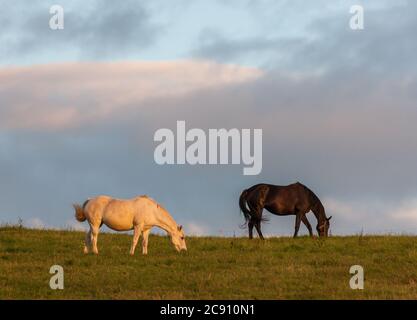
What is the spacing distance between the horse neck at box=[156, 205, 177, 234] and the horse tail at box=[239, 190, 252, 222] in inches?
228

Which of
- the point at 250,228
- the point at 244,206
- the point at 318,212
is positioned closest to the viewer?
the point at 250,228

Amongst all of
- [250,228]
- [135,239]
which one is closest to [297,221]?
[250,228]

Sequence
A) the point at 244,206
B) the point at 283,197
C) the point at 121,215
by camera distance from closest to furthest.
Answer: the point at 121,215
the point at 244,206
the point at 283,197

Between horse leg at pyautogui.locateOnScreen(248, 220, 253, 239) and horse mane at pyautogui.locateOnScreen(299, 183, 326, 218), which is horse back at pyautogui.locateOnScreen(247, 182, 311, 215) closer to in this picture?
horse mane at pyautogui.locateOnScreen(299, 183, 326, 218)

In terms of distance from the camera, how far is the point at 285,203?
106 ft

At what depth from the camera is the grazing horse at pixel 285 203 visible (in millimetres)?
31797

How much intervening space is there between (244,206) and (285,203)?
1621 mm

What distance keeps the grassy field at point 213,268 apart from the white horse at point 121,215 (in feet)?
1.97

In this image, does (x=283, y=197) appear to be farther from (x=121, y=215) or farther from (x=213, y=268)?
(x=213, y=268)

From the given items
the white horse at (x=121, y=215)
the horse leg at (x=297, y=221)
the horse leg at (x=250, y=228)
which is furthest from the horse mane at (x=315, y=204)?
the white horse at (x=121, y=215)

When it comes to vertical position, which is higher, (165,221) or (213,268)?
(165,221)

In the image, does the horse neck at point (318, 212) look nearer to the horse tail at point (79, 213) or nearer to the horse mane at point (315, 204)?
the horse mane at point (315, 204)

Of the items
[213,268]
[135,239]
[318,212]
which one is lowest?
[213,268]
